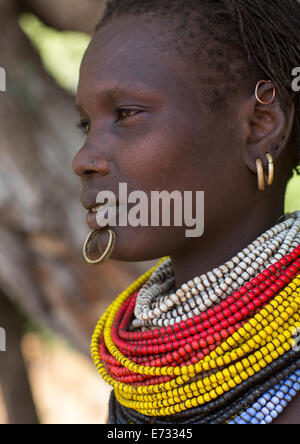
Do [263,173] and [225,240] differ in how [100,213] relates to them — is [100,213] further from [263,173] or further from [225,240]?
[263,173]

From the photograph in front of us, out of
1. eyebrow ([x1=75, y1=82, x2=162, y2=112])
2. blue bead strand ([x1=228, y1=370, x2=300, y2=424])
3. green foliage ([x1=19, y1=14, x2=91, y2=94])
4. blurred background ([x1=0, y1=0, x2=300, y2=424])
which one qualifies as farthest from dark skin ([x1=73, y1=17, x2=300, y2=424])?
green foliage ([x1=19, y1=14, x2=91, y2=94])

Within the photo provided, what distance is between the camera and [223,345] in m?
1.46

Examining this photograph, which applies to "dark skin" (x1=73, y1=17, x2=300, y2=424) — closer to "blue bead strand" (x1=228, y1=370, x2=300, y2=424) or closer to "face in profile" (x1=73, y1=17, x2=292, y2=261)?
"face in profile" (x1=73, y1=17, x2=292, y2=261)

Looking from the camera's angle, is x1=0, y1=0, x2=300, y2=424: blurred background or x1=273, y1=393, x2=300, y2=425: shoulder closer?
x1=273, y1=393, x2=300, y2=425: shoulder

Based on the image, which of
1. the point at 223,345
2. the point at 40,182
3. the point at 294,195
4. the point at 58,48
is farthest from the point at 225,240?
the point at 58,48

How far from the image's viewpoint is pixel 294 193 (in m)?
3.48

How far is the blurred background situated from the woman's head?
1823 mm

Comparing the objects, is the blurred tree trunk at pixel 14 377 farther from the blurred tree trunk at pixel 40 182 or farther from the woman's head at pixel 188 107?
the woman's head at pixel 188 107

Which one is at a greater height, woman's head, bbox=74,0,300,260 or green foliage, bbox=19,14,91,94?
green foliage, bbox=19,14,91,94

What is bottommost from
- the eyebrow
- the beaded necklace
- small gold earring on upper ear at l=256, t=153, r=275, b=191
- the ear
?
the beaded necklace

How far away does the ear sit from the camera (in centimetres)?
160

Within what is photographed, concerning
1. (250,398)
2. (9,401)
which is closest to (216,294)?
(250,398)

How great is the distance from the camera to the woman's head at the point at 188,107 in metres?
1.54
